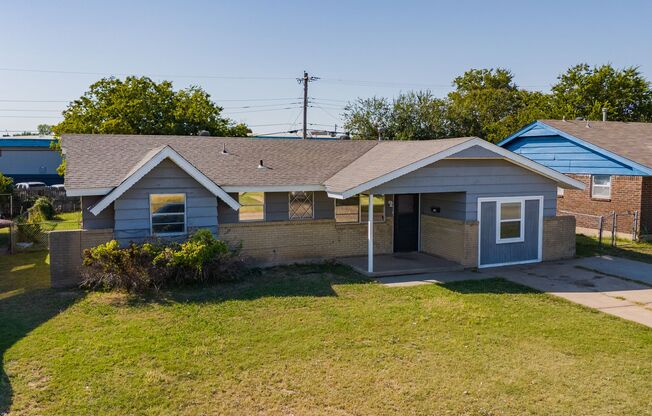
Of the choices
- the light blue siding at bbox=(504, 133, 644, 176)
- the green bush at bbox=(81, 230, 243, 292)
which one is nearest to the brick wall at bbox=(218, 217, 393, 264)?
the green bush at bbox=(81, 230, 243, 292)

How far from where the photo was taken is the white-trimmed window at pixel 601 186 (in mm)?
21392

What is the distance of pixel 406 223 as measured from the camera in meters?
16.9

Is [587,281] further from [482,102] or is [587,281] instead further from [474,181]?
[482,102]

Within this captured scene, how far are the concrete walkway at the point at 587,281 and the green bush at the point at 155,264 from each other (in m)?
4.21

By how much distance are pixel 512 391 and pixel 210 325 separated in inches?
205

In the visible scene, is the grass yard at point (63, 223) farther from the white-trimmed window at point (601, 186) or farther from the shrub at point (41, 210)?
the white-trimmed window at point (601, 186)

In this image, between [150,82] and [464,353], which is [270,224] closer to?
[464,353]

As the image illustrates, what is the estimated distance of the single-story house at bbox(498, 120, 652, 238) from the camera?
20.0 meters

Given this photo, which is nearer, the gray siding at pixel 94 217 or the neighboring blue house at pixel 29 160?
the gray siding at pixel 94 217

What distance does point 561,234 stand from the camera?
16.4 metres

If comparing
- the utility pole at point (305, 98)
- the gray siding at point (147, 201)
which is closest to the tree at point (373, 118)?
the utility pole at point (305, 98)

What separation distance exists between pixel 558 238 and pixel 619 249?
337cm

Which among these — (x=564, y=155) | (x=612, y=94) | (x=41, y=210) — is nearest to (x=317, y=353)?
(x=564, y=155)

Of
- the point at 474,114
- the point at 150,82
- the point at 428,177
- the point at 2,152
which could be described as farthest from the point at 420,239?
the point at 2,152
